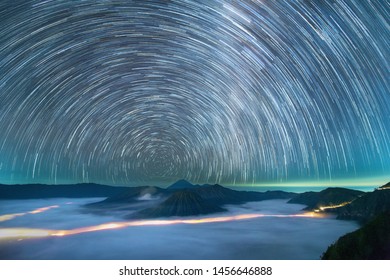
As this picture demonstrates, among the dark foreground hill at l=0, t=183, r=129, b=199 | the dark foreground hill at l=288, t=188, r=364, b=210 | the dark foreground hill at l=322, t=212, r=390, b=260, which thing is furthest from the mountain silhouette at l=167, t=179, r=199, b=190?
the dark foreground hill at l=322, t=212, r=390, b=260

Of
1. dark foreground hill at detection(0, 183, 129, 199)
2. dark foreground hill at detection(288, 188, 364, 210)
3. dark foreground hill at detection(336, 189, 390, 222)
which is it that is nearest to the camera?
dark foreground hill at detection(336, 189, 390, 222)

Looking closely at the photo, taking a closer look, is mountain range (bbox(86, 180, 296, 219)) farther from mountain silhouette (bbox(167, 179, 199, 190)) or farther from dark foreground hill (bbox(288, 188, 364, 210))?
dark foreground hill (bbox(288, 188, 364, 210))

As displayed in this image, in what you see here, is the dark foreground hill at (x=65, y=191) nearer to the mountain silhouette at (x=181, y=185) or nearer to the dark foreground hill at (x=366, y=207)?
the mountain silhouette at (x=181, y=185)

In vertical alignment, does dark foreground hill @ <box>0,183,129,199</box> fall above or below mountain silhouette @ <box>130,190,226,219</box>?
above

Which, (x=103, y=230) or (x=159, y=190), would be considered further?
(x=159, y=190)

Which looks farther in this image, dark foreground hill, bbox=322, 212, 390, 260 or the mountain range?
the mountain range

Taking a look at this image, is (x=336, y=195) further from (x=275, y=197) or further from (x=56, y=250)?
(x=56, y=250)
